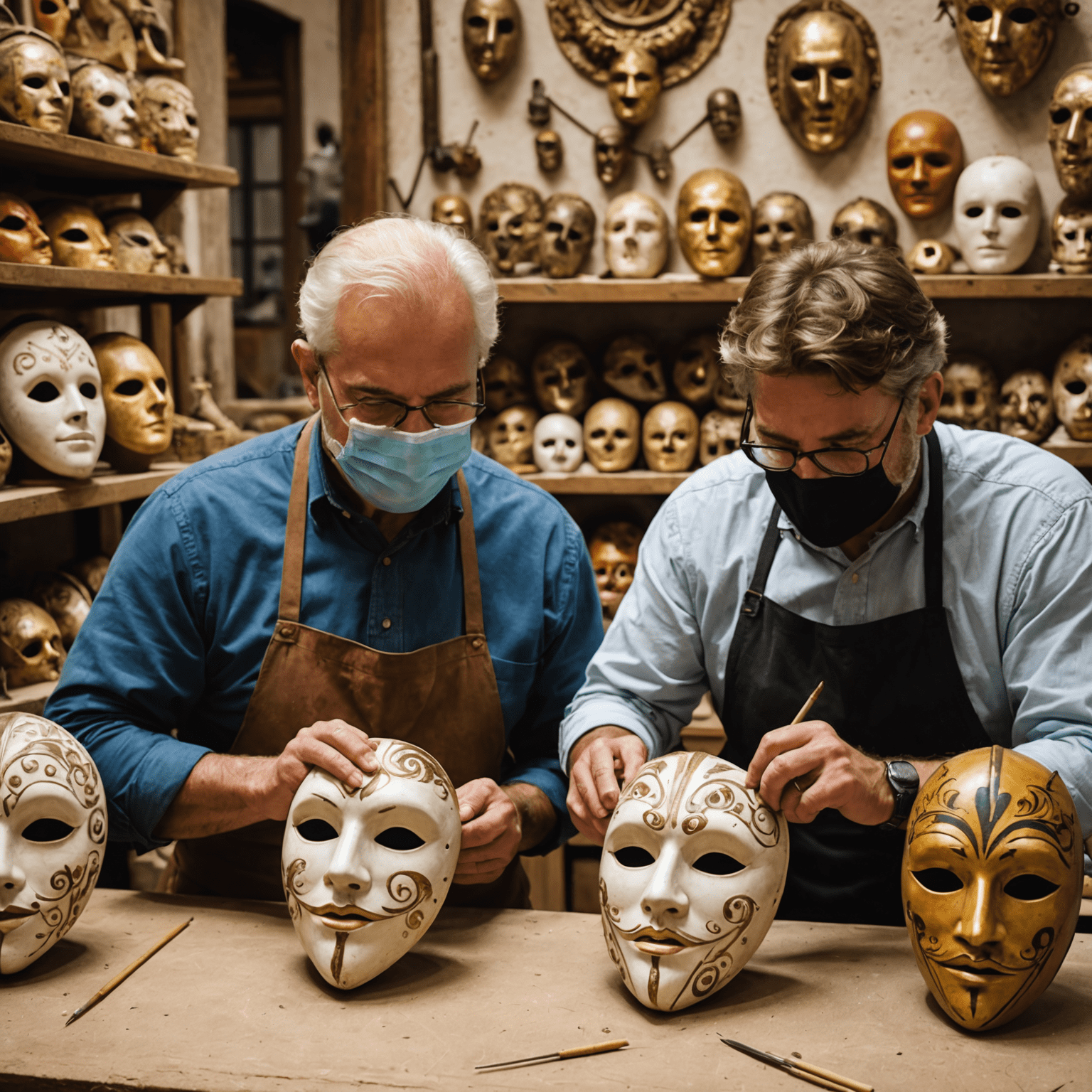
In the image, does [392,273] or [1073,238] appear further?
[1073,238]

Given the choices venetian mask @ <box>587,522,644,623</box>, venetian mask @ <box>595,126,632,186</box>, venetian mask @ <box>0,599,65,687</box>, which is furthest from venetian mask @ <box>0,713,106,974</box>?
venetian mask @ <box>595,126,632,186</box>

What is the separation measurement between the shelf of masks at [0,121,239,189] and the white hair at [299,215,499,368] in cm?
126

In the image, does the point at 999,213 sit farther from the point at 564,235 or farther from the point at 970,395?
the point at 564,235

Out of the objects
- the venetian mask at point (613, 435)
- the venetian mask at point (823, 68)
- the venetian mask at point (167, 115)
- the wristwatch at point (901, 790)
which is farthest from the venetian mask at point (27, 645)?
the venetian mask at point (823, 68)

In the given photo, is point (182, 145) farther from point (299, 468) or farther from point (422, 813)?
point (422, 813)

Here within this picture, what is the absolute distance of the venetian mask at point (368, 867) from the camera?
1.61 meters

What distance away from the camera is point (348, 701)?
1971 millimetres

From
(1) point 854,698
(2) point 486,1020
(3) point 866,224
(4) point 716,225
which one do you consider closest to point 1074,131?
(3) point 866,224

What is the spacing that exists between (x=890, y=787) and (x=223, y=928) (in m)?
1.05

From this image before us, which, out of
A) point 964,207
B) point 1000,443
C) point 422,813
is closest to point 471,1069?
point 422,813

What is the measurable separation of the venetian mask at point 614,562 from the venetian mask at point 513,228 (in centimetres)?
101

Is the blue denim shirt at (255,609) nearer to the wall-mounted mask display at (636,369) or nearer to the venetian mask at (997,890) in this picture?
the venetian mask at (997,890)

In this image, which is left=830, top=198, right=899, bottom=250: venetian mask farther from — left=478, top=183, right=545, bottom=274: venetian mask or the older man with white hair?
the older man with white hair

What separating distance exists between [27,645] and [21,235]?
3.44 ft
